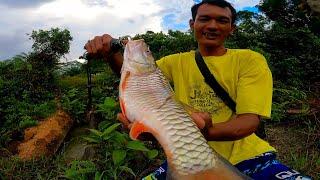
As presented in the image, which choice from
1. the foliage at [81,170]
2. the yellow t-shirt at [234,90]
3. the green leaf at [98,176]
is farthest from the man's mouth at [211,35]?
the foliage at [81,170]

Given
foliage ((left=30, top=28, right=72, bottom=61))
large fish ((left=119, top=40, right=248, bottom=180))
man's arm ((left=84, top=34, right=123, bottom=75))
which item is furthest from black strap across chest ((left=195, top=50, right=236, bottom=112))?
foliage ((left=30, top=28, right=72, bottom=61))

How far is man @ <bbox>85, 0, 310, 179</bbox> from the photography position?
3176mm

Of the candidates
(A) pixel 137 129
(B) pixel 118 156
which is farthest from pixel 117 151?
(A) pixel 137 129

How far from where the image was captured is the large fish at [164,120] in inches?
86.8

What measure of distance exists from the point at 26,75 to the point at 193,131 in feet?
19.7

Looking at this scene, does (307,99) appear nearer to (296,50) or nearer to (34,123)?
(296,50)

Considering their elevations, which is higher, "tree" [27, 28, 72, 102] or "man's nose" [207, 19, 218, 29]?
"man's nose" [207, 19, 218, 29]

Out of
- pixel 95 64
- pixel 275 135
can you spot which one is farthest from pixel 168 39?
pixel 275 135

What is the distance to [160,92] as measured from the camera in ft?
8.11

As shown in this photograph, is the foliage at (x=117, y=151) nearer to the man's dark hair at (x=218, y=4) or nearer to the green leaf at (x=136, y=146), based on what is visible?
the green leaf at (x=136, y=146)

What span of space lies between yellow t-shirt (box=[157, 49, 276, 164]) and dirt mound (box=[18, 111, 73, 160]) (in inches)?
120

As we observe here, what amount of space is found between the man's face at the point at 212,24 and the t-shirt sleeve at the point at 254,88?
28 cm

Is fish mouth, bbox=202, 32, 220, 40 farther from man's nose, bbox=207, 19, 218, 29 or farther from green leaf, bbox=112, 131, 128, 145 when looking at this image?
green leaf, bbox=112, 131, 128, 145

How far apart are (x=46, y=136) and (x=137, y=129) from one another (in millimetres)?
4206
